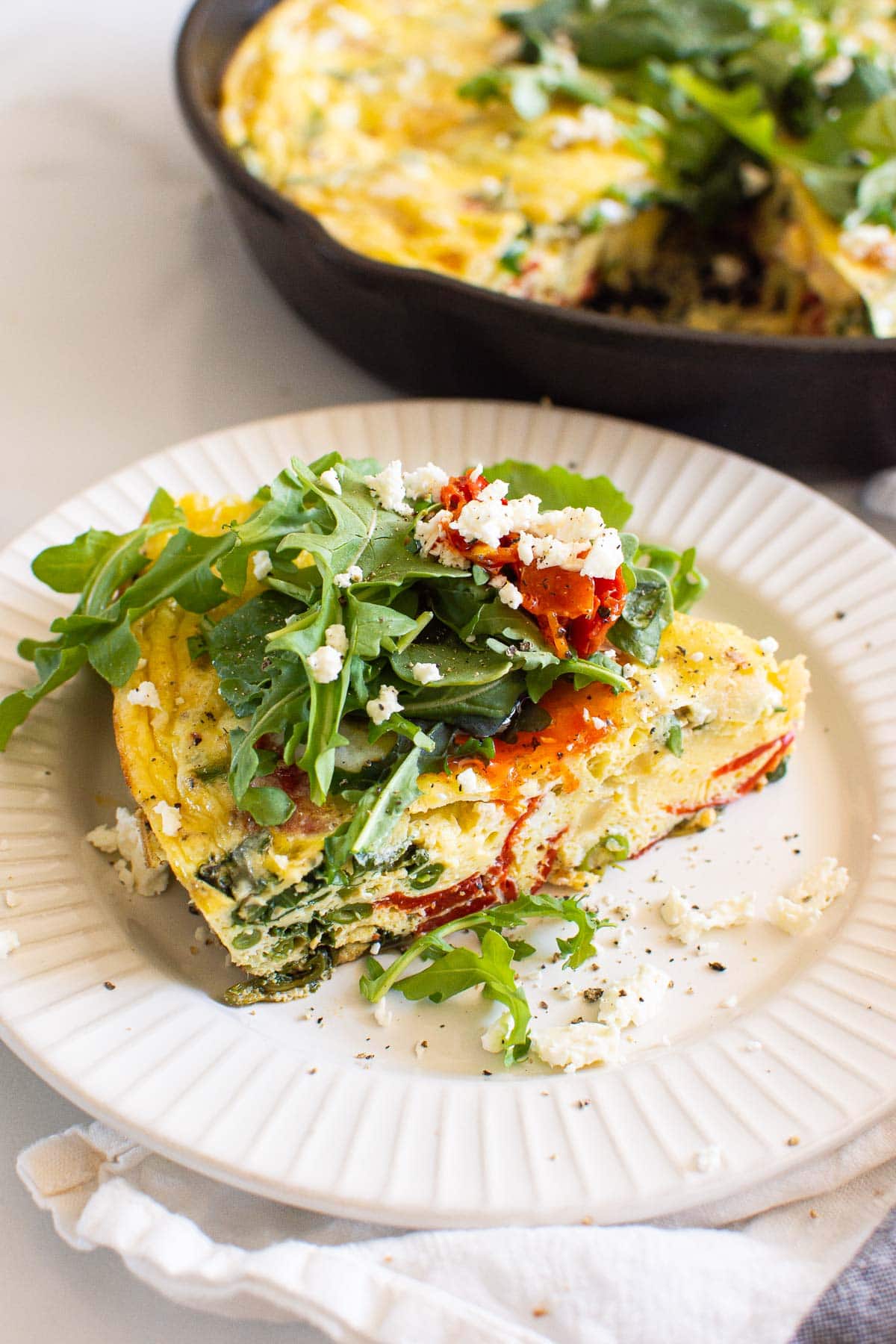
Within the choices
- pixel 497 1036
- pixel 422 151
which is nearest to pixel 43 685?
pixel 497 1036

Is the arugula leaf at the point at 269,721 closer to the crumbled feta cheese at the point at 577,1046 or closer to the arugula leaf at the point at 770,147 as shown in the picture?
the crumbled feta cheese at the point at 577,1046

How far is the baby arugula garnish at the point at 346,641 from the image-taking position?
2.11 metres

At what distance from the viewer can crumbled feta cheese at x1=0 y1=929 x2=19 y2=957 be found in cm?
212

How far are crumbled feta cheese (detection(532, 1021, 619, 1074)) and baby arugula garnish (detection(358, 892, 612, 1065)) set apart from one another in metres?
0.04

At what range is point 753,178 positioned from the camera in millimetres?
3947

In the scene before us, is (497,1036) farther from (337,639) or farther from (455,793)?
(337,639)

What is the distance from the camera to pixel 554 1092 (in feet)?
6.77

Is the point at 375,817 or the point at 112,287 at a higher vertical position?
the point at 375,817

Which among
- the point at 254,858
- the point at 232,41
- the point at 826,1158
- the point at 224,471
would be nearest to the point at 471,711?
the point at 254,858

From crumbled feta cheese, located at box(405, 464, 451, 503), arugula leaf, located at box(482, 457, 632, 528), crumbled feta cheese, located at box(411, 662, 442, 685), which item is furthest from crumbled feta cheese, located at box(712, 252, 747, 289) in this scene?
crumbled feta cheese, located at box(411, 662, 442, 685)

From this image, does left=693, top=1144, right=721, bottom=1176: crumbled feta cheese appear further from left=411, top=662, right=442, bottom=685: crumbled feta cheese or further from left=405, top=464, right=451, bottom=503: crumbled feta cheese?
left=405, top=464, right=451, bottom=503: crumbled feta cheese

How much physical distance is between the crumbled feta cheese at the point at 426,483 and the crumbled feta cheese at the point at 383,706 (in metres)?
0.44

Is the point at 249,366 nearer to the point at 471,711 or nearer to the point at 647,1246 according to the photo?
the point at 471,711

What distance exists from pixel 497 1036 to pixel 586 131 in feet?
9.17
